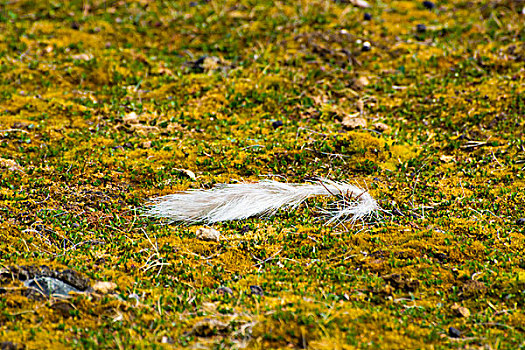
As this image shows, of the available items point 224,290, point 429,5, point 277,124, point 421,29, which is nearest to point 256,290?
point 224,290

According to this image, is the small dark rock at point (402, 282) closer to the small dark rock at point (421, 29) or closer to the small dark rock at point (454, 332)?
the small dark rock at point (454, 332)

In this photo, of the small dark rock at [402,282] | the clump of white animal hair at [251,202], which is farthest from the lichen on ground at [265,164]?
the clump of white animal hair at [251,202]

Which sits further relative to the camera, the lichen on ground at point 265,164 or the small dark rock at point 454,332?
the lichen on ground at point 265,164

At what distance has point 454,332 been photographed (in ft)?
12.6

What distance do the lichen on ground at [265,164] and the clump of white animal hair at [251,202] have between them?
180 millimetres

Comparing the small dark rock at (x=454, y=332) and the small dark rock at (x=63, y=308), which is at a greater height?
the small dark rock at (x=63, y=308)

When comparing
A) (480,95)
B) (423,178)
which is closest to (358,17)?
(480,95)

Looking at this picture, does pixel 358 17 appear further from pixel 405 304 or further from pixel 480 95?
pixel 405 304

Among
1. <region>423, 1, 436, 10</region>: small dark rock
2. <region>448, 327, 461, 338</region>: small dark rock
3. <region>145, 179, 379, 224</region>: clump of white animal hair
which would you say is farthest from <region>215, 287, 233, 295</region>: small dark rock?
<region>423, 1, 436, 10</region>: small dark rock

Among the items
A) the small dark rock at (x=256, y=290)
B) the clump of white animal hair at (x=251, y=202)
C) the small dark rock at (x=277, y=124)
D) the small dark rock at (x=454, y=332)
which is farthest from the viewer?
the small dark rock at (x=277, y=124)

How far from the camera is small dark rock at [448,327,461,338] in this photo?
382cm

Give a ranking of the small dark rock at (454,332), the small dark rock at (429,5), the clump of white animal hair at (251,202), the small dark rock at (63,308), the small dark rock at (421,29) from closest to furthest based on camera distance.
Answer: the small dark rock at (454,332), the small dark rock at (63,308), the clump of white animal hair at (251,202), the small dark rock at (421,29), the small dark rock at (429,5)

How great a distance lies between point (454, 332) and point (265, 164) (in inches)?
129

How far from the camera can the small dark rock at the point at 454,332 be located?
3.82 meters
